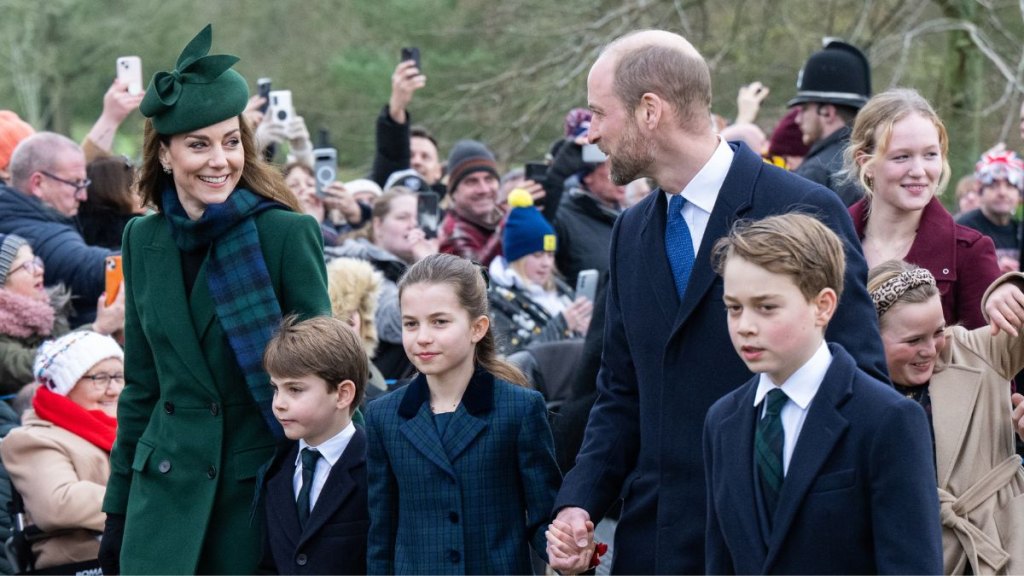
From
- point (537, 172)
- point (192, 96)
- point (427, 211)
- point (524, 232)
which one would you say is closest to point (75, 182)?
point (427, 211)

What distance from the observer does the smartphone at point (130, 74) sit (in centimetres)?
814

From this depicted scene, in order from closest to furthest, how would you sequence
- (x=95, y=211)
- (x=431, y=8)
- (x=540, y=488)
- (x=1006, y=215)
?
(x=540, y=488), (x=95, y=211), (x=1006, y=215), (x=431, y=8)

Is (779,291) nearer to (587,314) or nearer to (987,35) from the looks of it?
(587,314)

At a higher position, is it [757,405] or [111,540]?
[757,405]

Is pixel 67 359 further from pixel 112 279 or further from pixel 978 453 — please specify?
pixel 978 453

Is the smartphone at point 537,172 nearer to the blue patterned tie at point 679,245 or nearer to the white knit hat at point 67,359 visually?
the white knit hat at point 67,359

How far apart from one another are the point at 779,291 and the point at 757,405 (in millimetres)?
289

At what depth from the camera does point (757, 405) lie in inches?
129

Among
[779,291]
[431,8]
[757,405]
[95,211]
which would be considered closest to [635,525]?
[757,405]

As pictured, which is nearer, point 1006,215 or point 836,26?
point 1006,215

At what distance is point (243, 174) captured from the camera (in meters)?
4.40

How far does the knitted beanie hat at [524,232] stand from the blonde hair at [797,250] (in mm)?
4577

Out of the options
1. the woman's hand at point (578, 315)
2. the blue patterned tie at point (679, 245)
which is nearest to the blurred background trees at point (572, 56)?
the woman's hand at point (578, 315)

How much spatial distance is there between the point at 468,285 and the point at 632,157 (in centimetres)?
83
